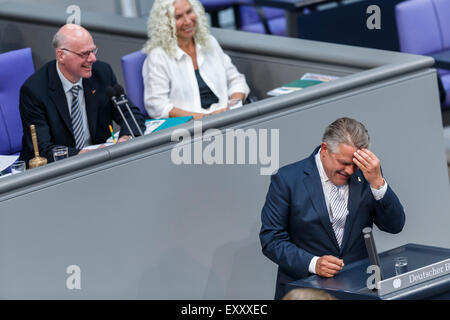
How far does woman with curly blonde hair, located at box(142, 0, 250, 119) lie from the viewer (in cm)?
486

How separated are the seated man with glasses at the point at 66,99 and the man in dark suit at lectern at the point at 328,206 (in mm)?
1116

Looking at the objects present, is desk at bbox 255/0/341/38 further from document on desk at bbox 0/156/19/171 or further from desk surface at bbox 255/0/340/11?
document on desk at bbox 0/156/19/171

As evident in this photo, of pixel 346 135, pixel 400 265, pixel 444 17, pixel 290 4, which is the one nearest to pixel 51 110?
pixel 346 135

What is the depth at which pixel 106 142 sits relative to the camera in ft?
14.5

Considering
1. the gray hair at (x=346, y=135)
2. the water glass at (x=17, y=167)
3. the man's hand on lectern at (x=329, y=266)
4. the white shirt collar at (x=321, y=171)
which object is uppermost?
the gray hair at (x=346, y=135)

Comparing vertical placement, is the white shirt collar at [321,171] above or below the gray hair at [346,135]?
below

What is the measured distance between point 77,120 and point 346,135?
5.30ft

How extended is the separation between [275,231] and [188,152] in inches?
20.1

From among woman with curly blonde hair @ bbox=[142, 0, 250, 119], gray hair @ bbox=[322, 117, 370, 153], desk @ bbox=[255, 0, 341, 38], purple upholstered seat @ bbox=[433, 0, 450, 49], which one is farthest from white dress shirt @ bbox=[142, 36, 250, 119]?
desk @ bbox=[255, 0, 341, 38]

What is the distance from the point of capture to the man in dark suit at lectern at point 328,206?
330 cm

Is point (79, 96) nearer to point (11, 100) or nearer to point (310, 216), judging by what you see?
point (11, 100)

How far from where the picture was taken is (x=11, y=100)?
16.8 ft

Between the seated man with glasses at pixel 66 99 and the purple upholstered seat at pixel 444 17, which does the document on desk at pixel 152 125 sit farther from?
the purple upholstered seat at pixel 444 17

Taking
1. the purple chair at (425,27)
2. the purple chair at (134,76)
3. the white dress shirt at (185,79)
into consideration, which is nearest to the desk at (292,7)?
the purple chair at (425,27)
